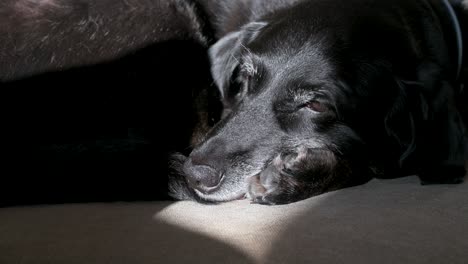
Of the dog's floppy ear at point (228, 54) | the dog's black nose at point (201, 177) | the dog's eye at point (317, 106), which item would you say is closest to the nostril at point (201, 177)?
the dog's black nose at point (201, 177)

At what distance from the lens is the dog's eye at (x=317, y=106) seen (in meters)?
1.61

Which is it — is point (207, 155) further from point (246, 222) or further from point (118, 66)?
point (118, 66)

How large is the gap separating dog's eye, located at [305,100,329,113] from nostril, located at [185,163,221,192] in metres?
0.37

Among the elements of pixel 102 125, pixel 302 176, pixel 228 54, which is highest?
pixel 228 54

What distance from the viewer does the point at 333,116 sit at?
Answer: 1619 mm

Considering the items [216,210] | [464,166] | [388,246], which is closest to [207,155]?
[216,210]

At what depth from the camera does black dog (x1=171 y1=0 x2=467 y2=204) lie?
61.1 inches

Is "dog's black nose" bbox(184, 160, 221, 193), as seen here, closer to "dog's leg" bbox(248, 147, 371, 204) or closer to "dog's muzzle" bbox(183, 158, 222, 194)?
"dog's muzzle" bbox(183, 158, 222, 194)

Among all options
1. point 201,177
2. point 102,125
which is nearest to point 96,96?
point 102,125

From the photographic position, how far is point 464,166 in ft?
5.08

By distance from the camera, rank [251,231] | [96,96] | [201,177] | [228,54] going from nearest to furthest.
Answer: [251,231] < [201,177] < [96,96] < [228,54]

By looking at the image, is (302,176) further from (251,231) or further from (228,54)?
(228,54)

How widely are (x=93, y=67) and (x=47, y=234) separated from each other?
2.39 ft

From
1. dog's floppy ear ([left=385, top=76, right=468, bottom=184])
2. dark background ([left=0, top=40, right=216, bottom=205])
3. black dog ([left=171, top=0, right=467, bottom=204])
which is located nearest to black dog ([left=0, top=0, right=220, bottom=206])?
dark background ([left=0, top=40, right=216, bottom=205])
